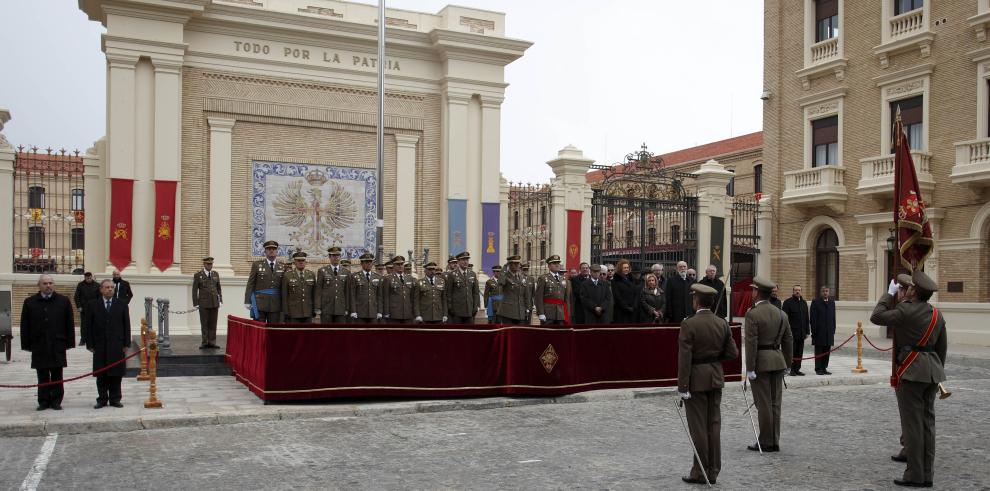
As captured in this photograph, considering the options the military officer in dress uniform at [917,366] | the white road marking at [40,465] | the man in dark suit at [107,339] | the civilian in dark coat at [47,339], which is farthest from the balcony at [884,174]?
the white road marking at [40,465]

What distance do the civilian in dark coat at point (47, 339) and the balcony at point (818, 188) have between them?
2065 centimetres

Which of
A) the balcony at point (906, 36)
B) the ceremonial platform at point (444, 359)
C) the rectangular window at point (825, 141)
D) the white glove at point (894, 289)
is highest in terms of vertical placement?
the balcony at point (906, 36)

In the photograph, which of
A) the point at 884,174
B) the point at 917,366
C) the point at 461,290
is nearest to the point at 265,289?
the point at 461,290

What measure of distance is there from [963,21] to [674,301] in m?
12.9

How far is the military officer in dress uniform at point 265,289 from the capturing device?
46.5 ft

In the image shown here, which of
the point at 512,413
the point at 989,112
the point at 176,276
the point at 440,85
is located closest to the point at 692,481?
the point at 512,413

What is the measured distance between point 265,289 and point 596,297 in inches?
224

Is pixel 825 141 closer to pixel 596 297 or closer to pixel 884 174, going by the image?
pixel 884 174

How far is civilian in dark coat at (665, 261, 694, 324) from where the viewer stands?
15.0m

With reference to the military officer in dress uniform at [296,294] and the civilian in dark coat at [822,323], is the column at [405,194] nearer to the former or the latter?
the military officer in dress uniform at [296,294]

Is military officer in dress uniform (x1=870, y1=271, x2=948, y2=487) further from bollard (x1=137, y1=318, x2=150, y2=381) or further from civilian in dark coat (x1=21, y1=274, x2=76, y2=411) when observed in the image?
bollard (x1=137, y1=318, x2=150, y2=381)

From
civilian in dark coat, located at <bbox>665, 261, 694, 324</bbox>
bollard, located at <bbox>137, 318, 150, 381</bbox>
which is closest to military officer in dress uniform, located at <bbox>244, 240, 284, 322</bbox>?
bollard, located at <bbox>137, 318, 150, 381</bbox>

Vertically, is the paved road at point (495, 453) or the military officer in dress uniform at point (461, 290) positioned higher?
the military officer in dress uniform at point (461, 290)

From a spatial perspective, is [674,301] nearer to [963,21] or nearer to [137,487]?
[137,487]
